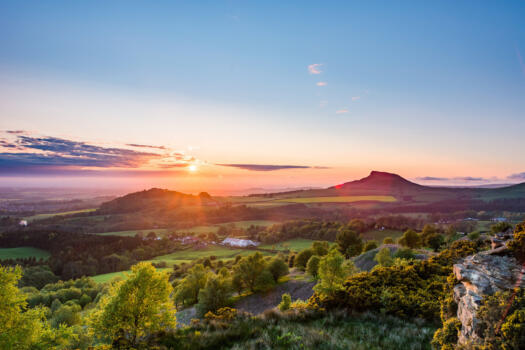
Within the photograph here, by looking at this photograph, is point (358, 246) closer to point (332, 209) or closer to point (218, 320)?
point (218, 320)

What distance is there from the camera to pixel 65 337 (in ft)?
48.3

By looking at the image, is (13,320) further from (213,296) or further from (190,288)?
(190,288)

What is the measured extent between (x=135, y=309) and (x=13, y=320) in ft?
18.8

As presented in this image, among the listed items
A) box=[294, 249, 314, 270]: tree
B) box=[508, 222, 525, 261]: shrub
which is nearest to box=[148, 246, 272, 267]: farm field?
box=[294, 249, 314, 270]: tree

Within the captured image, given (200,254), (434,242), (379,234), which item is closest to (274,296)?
(434,242)

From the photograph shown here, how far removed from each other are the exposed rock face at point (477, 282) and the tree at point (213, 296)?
36.8 m

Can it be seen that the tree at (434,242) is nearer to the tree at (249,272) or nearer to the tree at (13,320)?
the tree at (249,272)

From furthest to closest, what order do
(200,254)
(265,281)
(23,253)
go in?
(23,253) < (200,254) < (265,281)

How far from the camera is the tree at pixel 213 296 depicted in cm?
3766

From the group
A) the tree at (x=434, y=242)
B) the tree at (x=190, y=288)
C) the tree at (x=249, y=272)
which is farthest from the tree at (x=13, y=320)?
the tree at (x=434, y=242)

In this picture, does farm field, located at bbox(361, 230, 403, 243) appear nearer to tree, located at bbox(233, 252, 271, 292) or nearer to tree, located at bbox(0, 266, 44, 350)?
tree, located at bbox(233, 252, 271, 292)

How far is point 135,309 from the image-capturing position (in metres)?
15.0

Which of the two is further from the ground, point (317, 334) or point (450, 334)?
point (450, 334)

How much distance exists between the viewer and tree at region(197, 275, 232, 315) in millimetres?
37656
